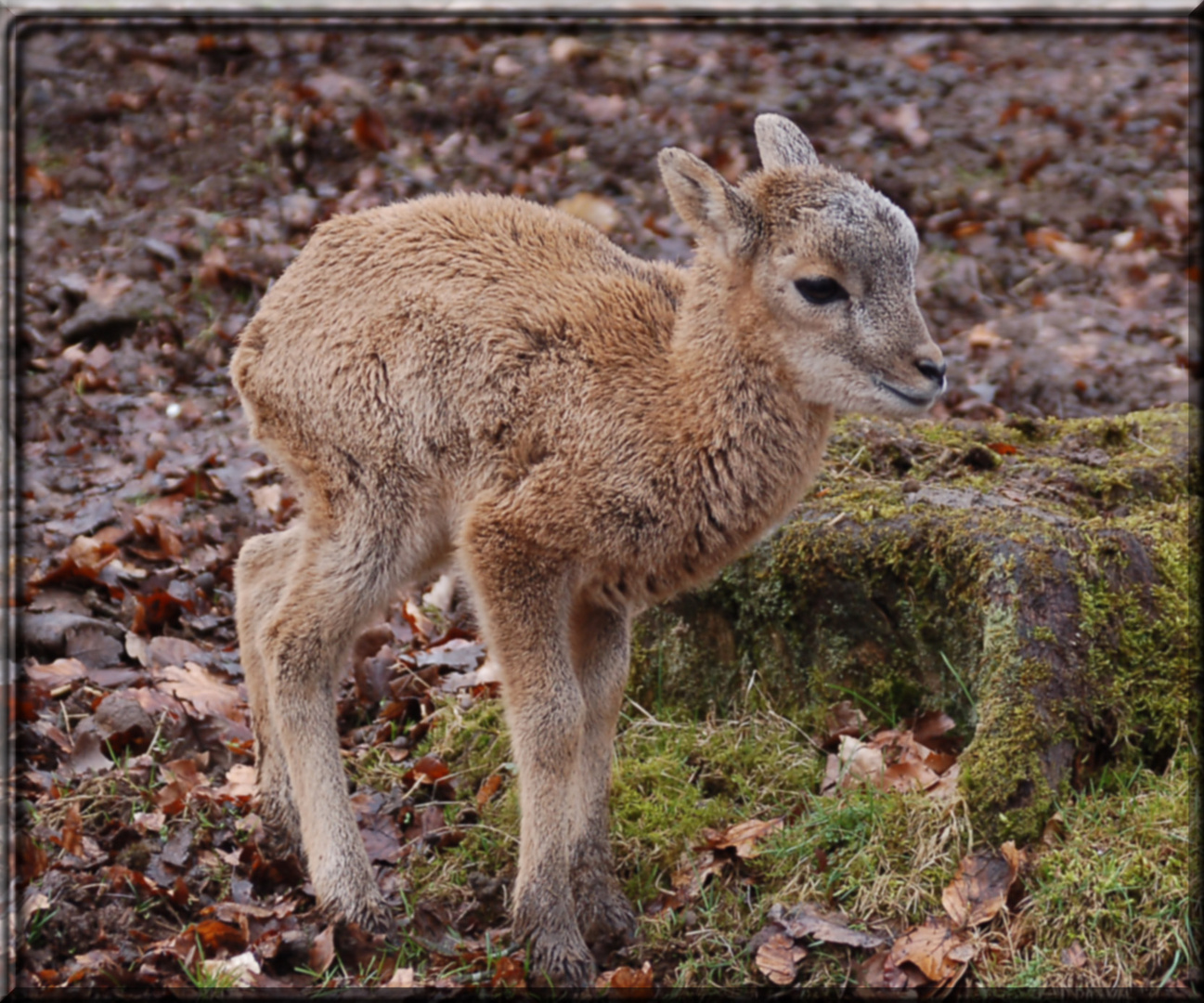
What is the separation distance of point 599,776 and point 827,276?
226 cm

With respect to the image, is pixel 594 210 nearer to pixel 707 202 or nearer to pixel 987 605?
pixel 707 202

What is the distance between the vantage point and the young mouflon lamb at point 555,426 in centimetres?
479

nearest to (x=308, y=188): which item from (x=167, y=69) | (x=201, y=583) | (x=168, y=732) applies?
(x=167, y=69)

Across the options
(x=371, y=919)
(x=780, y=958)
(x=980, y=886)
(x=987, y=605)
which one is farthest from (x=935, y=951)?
(x=371, y=919)

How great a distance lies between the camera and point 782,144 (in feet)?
17.5

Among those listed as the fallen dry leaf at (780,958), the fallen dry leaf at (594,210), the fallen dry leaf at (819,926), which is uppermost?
the fallen dry leaf at (594,210)

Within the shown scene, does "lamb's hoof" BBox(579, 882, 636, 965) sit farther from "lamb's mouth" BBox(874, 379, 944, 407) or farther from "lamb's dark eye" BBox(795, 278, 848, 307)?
"lamb's dark eye" BBox(795, 278, 848, 307)

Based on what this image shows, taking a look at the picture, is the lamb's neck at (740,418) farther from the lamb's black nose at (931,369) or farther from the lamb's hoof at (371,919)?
the lamb's hoof at (371,919)

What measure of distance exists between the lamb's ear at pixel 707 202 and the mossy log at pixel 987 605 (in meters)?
1.53

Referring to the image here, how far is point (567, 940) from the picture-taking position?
15.7 ft

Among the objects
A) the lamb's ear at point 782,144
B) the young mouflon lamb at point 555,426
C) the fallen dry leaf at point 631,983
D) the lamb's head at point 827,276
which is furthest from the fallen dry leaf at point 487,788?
the lamb's ear at point 782,144

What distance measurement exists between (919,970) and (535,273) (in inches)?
121

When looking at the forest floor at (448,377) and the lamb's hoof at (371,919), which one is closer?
the forest floor at (448,377)

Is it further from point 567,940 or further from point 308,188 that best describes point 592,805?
point 308,188
